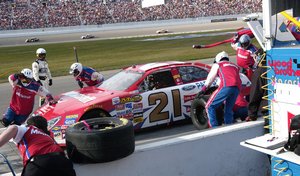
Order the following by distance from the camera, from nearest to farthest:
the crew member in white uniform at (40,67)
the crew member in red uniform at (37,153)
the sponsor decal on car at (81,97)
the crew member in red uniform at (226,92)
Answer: the crew member in red uniform at (37,153)
the crew member in red uniform at (226,92)
the sponsor decal on car at (81,97)
the crew member in white uniform at (40,67)

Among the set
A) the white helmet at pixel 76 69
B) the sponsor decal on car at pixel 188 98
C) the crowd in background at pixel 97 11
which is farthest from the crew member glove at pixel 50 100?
the crowd in background at pixel 97 11

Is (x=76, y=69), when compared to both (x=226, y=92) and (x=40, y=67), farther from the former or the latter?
(x=226, y=92)

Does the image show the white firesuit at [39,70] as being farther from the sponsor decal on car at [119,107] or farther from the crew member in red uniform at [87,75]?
the sponsor decal on car at [119,107]

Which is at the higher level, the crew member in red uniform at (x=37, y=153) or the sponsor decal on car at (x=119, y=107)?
the crew member in red uniform at (x=37, y=153)

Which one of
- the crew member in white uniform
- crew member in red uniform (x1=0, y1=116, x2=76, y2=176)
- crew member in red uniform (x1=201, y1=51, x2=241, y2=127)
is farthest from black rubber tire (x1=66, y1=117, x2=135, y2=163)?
the crew member in white uniform

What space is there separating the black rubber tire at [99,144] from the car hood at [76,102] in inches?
124

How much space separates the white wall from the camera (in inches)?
173

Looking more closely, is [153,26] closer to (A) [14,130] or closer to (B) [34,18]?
(B) [34,18]

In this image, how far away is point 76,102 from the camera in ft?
→ 25.4

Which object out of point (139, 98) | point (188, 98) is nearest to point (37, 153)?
point (139, 98)

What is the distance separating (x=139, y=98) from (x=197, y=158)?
3.30 meters

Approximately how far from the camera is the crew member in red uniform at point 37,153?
379cm

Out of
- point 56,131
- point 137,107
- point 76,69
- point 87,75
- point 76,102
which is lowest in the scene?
point 56,131

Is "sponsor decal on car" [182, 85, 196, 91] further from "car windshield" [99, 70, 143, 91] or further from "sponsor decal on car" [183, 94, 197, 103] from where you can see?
"car windshield" [99, 70, 143, 91]
